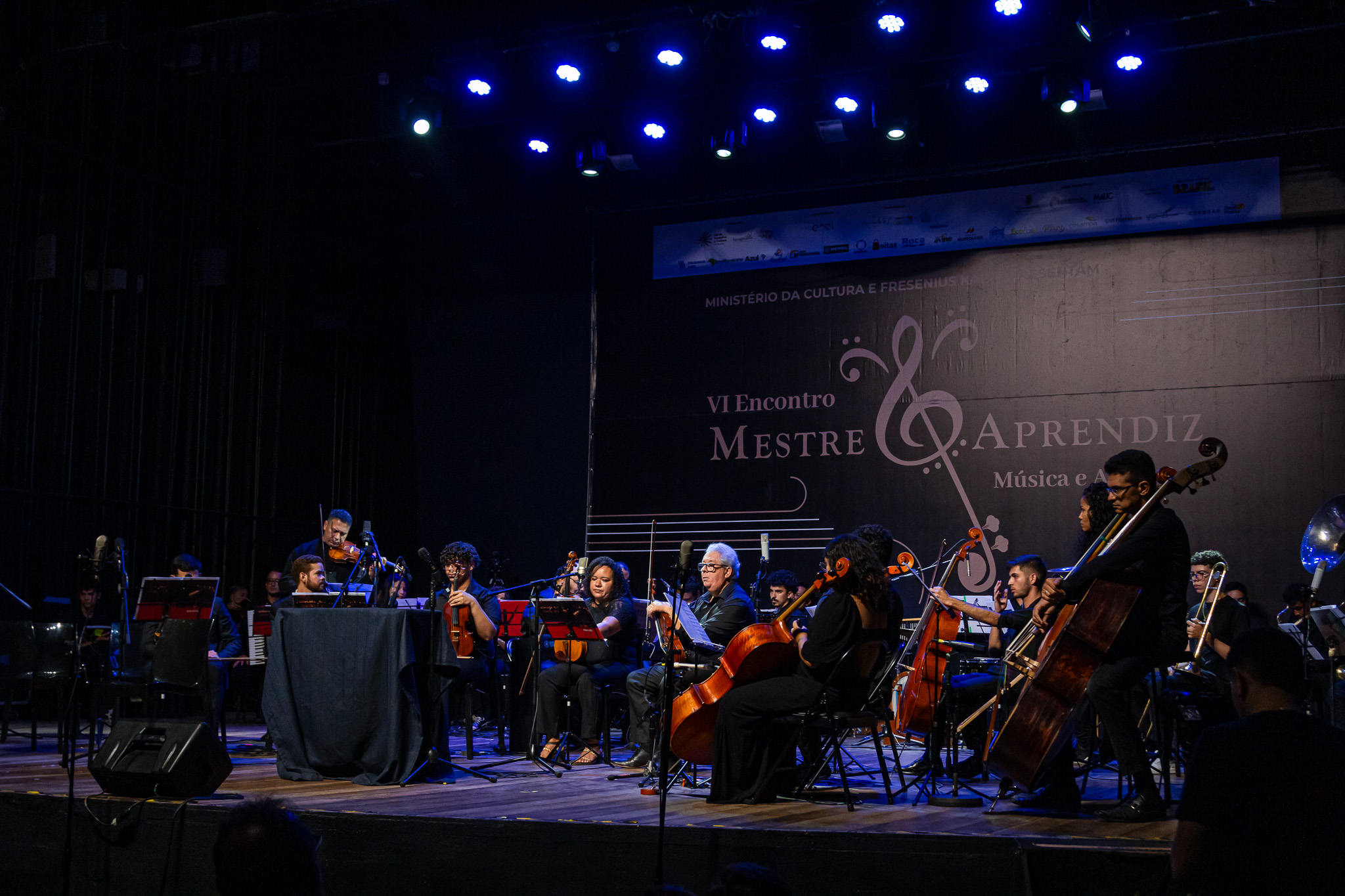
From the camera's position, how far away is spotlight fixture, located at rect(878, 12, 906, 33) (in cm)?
904

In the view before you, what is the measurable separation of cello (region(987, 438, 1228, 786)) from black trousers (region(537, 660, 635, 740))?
3459 millimetres

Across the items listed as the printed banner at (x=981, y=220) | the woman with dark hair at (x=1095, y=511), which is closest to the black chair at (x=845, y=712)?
the woman with dark hair at (x=1095, y=511)

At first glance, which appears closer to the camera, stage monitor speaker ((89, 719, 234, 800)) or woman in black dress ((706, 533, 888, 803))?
stage monitor speaker ((89, 719, 234, 800))

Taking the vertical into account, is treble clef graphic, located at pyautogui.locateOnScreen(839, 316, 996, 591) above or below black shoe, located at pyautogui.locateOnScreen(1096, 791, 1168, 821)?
above

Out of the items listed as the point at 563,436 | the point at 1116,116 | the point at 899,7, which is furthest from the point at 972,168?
the point at 563,436

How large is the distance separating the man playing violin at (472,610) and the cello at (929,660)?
8.72 feet

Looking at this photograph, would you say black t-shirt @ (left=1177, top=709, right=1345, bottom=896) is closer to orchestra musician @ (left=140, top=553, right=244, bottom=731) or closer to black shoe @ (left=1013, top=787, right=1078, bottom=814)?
black shoe @ (left=1013, top=787, right=1078, bottom=814)

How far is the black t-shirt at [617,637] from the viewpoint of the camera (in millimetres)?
7852

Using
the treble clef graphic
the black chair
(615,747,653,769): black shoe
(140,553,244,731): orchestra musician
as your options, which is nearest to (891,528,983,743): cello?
the black chair

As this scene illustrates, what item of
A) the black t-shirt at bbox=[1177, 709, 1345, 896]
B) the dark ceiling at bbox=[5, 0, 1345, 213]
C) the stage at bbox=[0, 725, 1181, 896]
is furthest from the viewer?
the dark ceiling at bbox=[5, 0, 1345, 213]

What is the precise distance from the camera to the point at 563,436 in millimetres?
12477

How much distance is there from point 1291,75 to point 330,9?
8.09 m

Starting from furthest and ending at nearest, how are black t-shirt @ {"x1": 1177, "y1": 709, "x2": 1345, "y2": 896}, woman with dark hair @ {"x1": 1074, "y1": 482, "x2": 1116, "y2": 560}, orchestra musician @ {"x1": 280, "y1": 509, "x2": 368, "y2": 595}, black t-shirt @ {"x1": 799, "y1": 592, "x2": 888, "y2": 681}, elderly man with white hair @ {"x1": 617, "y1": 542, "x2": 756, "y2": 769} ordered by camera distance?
orchestra musician @ {"x1": 280, "y1": 509, "x2": 368, "y2": 595} → elderly man with white hair @ {"x1": 617, "y1": 542, "x2": 756, "y2": 769} → woman with dark hair @ {"x1": 1074, "y1": 482, "x2": 1116, "y2": 560} → black t-shirt @ {"x1": 799, "y1": 592, "x2": 888, "y2": 681} → black t-shirt @ {"x1": 1177, "y1": 709, "x2": 1345, "y2": 896}

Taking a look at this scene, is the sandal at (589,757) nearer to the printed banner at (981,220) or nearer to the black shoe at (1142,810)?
the black shoe at (1142,810)
